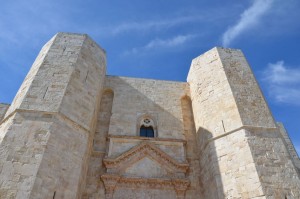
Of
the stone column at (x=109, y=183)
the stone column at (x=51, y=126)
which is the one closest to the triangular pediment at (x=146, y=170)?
the stone column at (x=109, y=183)

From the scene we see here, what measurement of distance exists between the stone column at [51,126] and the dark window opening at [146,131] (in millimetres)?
1985

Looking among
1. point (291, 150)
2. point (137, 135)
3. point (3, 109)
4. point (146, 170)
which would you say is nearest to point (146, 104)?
point (137, 135)

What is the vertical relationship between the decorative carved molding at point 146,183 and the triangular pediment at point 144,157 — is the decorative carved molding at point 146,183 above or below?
below

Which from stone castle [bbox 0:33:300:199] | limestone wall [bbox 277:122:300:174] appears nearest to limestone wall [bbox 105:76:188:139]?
stone castle [bbox 0:33:300:199]

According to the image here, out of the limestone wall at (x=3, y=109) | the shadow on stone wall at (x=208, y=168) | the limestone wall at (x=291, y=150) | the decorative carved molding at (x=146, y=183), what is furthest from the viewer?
the limestone wall at (x=291, y=150)

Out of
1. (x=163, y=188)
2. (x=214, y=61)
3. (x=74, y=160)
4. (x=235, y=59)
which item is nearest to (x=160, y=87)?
(x=214, y=61)

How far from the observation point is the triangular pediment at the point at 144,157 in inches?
300

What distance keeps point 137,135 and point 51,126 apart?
3.11 meters

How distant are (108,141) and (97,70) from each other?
271cm

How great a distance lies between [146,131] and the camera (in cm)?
908

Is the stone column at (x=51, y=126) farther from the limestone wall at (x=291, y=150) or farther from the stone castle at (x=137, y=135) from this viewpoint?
the limestone wall at (x=291, y=150)

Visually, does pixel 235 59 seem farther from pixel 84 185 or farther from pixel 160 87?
pixel 84 185

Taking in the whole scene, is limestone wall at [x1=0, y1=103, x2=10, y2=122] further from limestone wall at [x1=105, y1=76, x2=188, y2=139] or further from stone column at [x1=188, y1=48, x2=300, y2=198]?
stone column at [x1=188, y1=48, x2=300, y2=198]

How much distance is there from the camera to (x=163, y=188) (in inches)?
291
